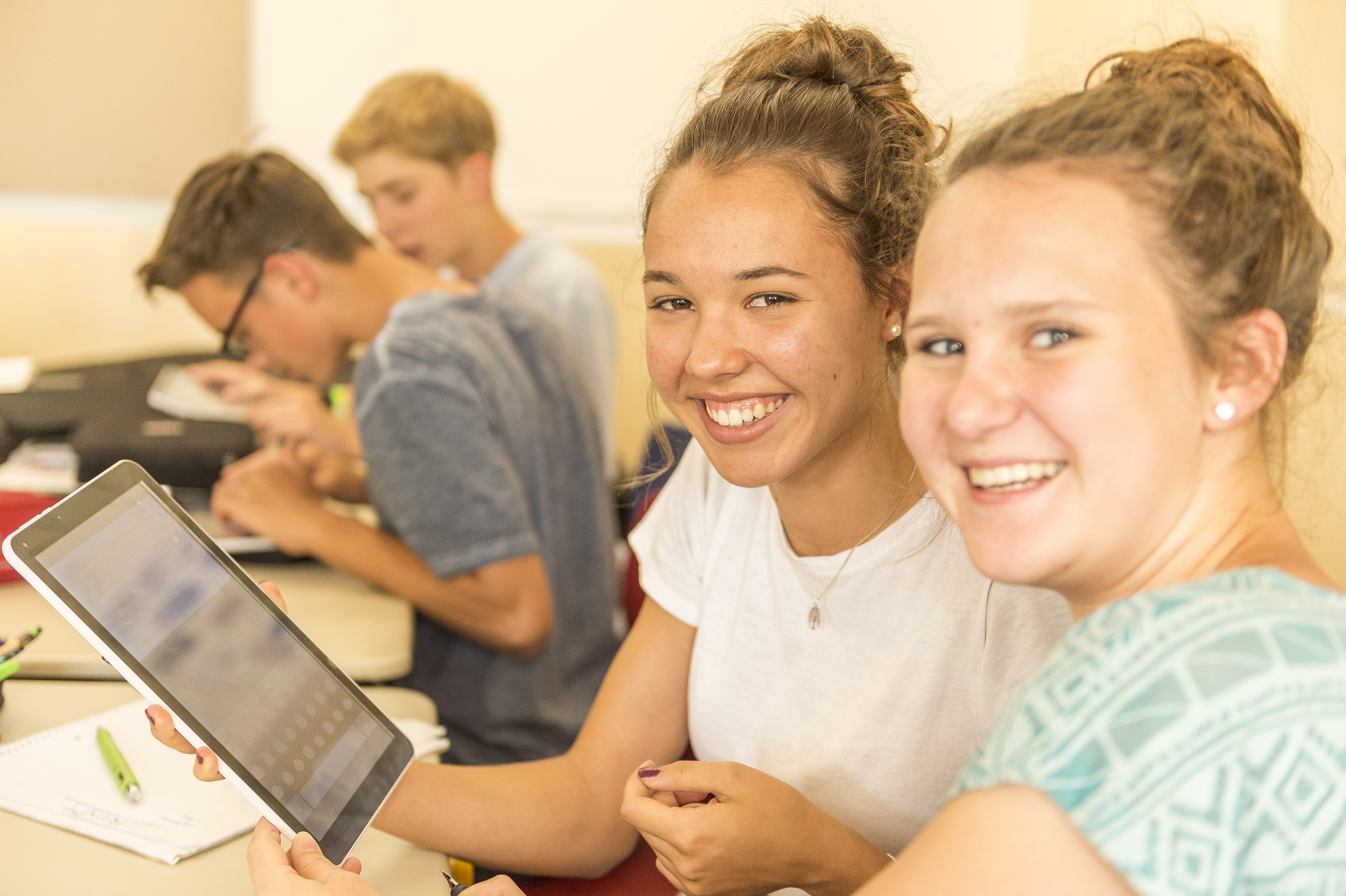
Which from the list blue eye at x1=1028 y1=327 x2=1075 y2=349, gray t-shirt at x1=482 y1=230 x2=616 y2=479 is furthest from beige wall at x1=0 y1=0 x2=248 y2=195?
blue eye at x1=1028 y1=327 x2=1075 y2=349

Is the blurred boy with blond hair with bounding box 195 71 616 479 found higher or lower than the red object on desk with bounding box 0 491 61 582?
higher

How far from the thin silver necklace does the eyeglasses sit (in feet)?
3.61

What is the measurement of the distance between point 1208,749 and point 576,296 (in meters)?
2.01

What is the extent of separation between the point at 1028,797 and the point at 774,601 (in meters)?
0.54

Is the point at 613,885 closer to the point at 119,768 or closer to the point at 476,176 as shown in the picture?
the point at 119,768

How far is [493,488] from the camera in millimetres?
1514

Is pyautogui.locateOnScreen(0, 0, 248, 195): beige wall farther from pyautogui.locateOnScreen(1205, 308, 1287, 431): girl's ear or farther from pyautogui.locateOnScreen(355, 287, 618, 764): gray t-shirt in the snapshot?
pyautogui.locateOnScreen(1205, 308, 1287, 431): girl's ear

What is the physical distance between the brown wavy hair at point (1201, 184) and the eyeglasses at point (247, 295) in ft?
4.38

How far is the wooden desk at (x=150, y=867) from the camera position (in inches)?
31.9

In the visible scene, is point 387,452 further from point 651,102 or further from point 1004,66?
point 1004,66

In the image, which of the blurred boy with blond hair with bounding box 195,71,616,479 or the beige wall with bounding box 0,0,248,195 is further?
the beige wall with bounding box 0,0,248,195

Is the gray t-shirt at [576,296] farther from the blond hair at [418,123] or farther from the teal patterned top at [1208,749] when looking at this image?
the teal patterned top at [1208,749]

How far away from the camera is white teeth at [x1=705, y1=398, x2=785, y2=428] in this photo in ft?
3.27

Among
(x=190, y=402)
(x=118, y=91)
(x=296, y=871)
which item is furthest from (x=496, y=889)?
(x=118, y=91)
